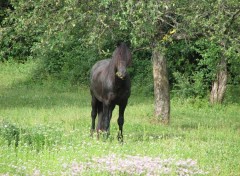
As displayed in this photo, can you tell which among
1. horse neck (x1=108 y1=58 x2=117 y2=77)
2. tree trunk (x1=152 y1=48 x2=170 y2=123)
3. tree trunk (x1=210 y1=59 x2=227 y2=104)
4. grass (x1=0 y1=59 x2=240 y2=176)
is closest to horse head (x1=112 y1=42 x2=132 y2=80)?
horse neck (x1=108 y1=58 x2=117 y2=77)

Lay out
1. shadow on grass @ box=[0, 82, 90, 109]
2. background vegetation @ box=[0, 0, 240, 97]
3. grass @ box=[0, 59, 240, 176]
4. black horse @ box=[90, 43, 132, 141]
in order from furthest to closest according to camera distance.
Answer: shadow on grass @ box=[0, 82, 90, 109], background vegetation @ box=[0, 0, 240, 97], black horse @ box=[90, 43, 132, 141], grass @ box=[0, 59, 240, 176]

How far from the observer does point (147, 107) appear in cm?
2369

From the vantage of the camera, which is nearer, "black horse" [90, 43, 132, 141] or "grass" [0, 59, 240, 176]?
"grass" [0, 59, 240, 176]

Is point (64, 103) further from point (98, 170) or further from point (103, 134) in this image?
point (98, 170)

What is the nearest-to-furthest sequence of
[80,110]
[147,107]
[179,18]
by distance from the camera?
[179,18] < [80,110] < [147,107]

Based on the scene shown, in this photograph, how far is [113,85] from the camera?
15617 mm

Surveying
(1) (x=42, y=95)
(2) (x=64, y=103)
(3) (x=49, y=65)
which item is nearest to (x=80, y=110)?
(2) (x=64, y=103)

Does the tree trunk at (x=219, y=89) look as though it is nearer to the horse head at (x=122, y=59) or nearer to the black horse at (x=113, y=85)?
the black horse at (x=113, y=85)

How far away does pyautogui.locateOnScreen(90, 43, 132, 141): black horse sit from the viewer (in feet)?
49.1

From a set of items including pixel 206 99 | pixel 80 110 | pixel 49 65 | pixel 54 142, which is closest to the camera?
pixel 54 142

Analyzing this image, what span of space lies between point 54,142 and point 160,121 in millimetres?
6536

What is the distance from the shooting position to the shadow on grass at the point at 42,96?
2397 cm

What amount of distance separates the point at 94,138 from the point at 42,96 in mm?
13733

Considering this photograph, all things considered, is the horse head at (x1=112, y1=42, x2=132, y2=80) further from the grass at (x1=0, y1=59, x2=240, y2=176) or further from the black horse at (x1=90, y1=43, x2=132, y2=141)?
the grass at (x1=0, y1=59, x2=240, y2=176)
